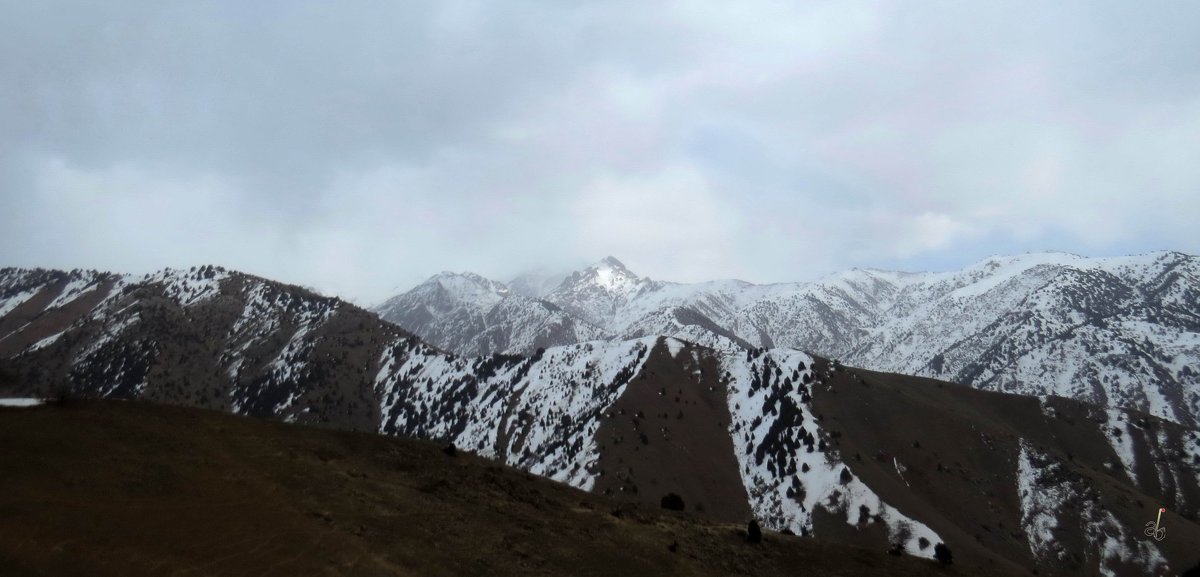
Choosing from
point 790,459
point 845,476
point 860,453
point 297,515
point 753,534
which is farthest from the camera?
point 790,459

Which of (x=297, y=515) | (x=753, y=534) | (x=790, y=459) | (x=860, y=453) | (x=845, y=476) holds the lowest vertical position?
(x=297, y=515)

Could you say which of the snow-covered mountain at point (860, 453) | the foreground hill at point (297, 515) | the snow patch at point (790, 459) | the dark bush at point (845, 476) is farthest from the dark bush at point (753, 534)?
the dark bush at point (845, 476)

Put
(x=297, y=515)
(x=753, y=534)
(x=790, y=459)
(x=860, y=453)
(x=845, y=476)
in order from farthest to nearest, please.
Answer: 1. (x=790, y=459)
2. (x=860, y=453)
3. (x=845, y=476)
4. (x=753, y=534)
5. (x=297, y=515)

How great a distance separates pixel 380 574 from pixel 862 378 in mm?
164518

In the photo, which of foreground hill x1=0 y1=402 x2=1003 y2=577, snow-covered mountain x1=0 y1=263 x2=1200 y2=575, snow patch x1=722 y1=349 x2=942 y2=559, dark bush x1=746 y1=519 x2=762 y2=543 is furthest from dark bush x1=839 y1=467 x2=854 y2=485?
dark bush x1=746 y1=519 x2=762 y2=543

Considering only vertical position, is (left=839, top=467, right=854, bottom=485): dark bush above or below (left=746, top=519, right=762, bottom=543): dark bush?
above

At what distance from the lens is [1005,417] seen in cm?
16338

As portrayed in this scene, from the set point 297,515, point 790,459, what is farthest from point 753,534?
point 790,459

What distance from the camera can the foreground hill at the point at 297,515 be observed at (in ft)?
68.3

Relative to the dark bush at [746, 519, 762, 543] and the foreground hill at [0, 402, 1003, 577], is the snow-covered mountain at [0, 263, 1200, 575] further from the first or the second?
the foreground hill at [0, 402, 1003, 577]

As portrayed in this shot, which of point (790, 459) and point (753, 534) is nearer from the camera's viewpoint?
point (753, 534)

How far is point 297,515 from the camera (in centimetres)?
2525

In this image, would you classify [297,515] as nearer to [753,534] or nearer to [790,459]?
[753,534]

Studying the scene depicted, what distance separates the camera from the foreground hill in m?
20.8
